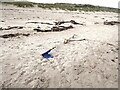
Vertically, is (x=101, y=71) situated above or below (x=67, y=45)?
below

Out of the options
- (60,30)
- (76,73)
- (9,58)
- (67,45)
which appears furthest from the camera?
(60,30)

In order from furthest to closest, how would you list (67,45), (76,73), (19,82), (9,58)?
1. (67,45)
2. (9,58)
3. (76,73)
4. (19,82)

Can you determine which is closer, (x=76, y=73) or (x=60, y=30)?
(x=76, y=73)

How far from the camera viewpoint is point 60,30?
10.3 meters

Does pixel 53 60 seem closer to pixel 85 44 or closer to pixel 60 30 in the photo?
pixel 85 44

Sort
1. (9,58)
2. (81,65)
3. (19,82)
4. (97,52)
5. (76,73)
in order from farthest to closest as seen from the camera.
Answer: (97,52), (9,58), (81,65), (76,73), (19,82)

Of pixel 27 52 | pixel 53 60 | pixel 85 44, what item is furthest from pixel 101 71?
pixel 27 52

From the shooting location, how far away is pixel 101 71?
16.1ft

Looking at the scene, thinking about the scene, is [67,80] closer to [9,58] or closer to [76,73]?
[76,73]

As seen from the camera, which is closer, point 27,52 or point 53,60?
point 53,60

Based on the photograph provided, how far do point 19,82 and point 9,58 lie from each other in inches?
58.3

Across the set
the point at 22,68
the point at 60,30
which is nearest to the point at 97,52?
the point at 22,68

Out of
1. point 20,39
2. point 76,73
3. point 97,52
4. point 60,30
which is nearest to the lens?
point 76,73

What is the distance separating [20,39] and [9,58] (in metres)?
2.37
